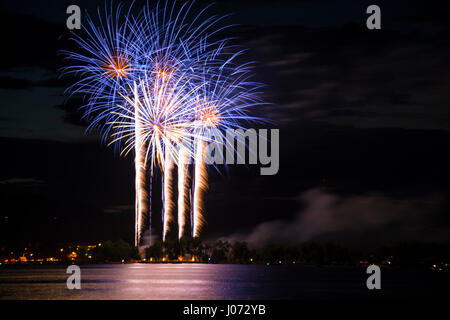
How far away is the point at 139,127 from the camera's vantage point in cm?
8112
